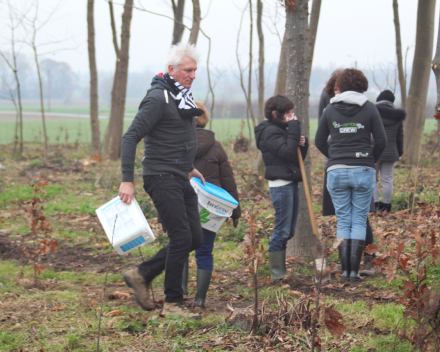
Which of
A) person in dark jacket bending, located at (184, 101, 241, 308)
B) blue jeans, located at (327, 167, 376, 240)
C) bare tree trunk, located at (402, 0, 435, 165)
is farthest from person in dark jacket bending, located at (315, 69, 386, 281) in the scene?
bare tree trunk, located at (402, 0, 435, 165)

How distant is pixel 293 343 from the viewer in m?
2.74

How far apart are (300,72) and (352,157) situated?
4.21ft

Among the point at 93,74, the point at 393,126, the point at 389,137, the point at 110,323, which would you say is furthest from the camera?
the point at 93,74

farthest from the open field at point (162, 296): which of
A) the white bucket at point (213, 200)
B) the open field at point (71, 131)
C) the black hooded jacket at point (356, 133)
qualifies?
the open field at point (71, 131)

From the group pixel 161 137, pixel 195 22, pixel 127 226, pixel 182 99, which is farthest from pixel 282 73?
pixel 127 226

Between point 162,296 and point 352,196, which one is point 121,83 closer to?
point 162,296

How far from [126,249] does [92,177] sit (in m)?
9.33

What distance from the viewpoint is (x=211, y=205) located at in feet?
12.8

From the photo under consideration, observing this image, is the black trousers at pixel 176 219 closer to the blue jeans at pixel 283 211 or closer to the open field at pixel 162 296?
the open field at pixel 162 296

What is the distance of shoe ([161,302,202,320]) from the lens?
3451 mm

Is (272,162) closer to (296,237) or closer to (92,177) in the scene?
(296,237)

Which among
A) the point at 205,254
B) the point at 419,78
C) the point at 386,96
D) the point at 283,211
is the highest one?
the point at 419,78

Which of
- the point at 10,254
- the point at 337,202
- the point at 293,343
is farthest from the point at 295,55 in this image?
the point at 10,254

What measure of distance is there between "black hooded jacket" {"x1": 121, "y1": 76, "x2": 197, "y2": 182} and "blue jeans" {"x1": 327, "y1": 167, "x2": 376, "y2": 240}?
5.26ft
